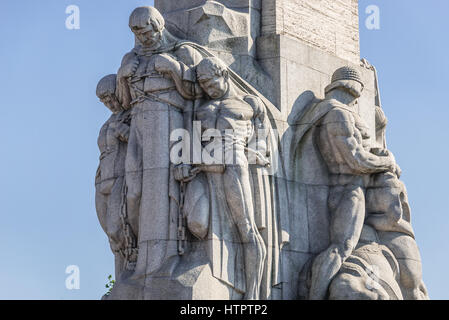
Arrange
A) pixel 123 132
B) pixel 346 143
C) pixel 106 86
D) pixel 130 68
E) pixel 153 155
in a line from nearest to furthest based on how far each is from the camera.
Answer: pixel 153 155, pixel 130 68, pixel 123 132, pixel 346 143, pixel 106 86

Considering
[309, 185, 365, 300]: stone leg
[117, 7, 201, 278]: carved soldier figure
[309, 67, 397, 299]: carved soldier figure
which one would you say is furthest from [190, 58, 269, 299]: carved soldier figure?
[309, 67, 397, 299]: carved soldier figure

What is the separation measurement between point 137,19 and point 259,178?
10.2 ft

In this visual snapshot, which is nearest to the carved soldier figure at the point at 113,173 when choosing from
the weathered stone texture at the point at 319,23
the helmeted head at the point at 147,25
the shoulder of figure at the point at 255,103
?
the helmeted head at the point at 147,25

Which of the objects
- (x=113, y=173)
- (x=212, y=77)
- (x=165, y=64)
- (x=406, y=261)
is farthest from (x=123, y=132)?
(x=406, y=261)

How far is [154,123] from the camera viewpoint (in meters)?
17.1

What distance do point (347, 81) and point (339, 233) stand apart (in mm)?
2580

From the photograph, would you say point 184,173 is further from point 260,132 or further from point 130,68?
point 130,68

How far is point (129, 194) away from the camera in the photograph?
17.2m

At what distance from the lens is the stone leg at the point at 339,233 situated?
17.2 meters

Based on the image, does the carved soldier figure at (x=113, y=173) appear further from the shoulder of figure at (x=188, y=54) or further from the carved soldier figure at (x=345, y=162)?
the carved soldier figure at (x=345, y=162)
